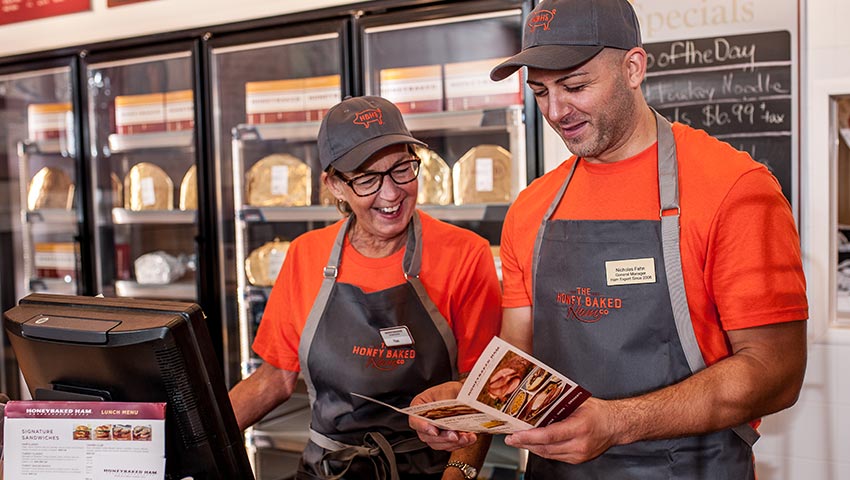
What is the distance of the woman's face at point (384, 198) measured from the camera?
6.32 feet

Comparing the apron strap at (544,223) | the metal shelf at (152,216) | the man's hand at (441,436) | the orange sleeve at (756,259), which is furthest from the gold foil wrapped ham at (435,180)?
the orange sleeve at (756,259)

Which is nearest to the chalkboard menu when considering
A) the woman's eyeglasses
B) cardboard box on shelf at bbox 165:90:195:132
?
the woman's eyeglasses

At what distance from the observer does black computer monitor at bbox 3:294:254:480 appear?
3.96ft

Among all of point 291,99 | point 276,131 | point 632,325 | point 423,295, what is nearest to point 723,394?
point 632,325

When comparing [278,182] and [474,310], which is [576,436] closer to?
[474,310]

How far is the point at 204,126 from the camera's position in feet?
11.0

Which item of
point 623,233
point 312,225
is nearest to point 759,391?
point 623,233

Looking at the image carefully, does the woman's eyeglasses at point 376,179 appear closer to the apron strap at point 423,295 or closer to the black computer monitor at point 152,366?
the apron strap at point 423,295

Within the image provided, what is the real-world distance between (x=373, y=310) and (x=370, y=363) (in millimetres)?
139

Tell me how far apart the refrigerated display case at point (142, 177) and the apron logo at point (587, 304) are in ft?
7.71

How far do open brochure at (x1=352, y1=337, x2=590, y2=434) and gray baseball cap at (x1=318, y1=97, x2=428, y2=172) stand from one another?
80 centimetres

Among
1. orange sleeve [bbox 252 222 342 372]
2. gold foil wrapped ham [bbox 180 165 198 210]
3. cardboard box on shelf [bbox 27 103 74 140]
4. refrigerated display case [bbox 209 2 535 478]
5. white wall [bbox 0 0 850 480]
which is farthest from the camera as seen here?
cardboard box on shelf [bbox 27 103 74 140]

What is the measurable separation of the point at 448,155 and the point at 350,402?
1.59m

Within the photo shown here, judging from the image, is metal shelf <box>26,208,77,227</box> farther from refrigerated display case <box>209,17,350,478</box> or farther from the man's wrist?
the man's wrist
